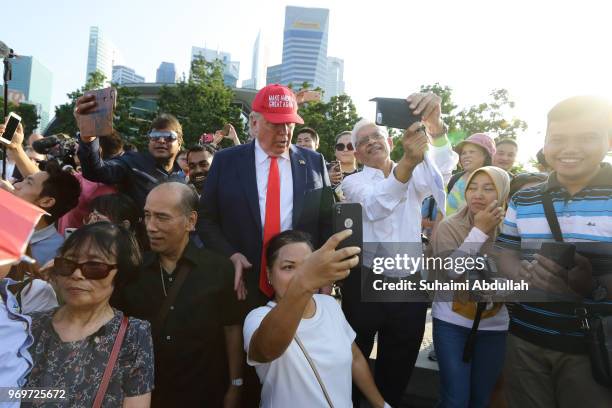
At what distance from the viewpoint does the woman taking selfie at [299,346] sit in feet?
5.44

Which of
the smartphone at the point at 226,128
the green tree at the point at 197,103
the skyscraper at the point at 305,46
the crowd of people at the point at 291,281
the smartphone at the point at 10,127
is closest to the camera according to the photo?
the crowd of people at the point at 291,281

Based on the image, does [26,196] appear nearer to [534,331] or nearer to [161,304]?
[161,304]

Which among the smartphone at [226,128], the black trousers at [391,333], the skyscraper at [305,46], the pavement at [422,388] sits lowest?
the pavement at [422,388]

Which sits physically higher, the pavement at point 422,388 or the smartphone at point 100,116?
the smartphone at point 100,116

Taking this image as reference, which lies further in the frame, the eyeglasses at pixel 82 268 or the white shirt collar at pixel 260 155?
the white shirt collar at pixel 260 155

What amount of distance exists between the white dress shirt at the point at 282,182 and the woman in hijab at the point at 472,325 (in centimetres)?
106

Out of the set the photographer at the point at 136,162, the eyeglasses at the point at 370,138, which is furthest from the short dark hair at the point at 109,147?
the eyeglasses at the point at 370,138

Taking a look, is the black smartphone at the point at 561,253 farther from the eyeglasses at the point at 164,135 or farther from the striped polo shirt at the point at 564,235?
the eyeglasses at the point at 164,135

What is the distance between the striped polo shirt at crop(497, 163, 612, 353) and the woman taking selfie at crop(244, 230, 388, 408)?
851 mm

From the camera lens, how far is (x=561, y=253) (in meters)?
1.76

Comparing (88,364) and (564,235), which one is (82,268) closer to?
(88,364)

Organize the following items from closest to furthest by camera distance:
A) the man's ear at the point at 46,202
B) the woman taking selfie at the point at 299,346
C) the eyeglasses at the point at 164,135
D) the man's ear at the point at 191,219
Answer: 1. the woman taking selfie at the point at 299,346
2. the man's ear at the point at 191,219
3. the man's ear at the point at 46,202
4. the eyeglasses at the point at 164,135

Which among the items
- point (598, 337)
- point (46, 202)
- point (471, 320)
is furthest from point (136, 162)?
point (598, 337)

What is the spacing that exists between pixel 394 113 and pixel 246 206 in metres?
1.11
